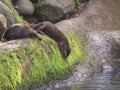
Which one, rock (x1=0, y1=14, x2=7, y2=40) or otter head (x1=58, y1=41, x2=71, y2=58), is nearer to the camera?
rock (x1=0, y1=14, x2=7, y2=40)

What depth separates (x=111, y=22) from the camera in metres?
18.5

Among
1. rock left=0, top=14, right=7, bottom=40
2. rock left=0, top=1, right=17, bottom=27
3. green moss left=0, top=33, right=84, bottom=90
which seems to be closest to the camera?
green moss left=0, top=33, right=84, bottom=90

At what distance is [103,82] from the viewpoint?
1257 centimetres

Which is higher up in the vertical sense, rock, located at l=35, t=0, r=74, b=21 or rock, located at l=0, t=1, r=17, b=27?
rock, located at l=0, t=1, r=17, b=27

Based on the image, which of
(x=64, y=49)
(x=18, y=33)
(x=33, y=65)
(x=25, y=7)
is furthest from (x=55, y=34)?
(x=25, y=7)

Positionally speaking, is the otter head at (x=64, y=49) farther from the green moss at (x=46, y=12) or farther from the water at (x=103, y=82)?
the green moss at (x=46, y=12)

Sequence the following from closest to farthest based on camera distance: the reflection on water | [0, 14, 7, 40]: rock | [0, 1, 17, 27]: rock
Result: 1. [0, 14, 7, 40]: rock
2. the reflection on water
3. [0, 1, 17, 27]: rock

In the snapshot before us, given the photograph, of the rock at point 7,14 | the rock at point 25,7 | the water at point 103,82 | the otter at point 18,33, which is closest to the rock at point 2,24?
the otter at point 18,33

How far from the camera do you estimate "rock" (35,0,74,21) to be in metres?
17.4

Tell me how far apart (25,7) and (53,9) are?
122 centimetres

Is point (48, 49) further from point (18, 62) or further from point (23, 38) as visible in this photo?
point (18, 62)

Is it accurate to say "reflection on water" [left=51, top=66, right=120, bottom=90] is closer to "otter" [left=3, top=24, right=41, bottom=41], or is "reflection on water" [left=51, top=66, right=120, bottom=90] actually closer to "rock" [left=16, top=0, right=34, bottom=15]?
"otter" [left=3, top=24, right=41, bottom=41]

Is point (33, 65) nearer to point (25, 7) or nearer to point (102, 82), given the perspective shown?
point (102, 82)

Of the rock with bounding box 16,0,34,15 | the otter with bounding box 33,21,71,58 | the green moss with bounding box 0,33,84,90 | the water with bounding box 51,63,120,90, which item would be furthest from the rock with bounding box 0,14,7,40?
the rock with bounding box 16,0,34,15
